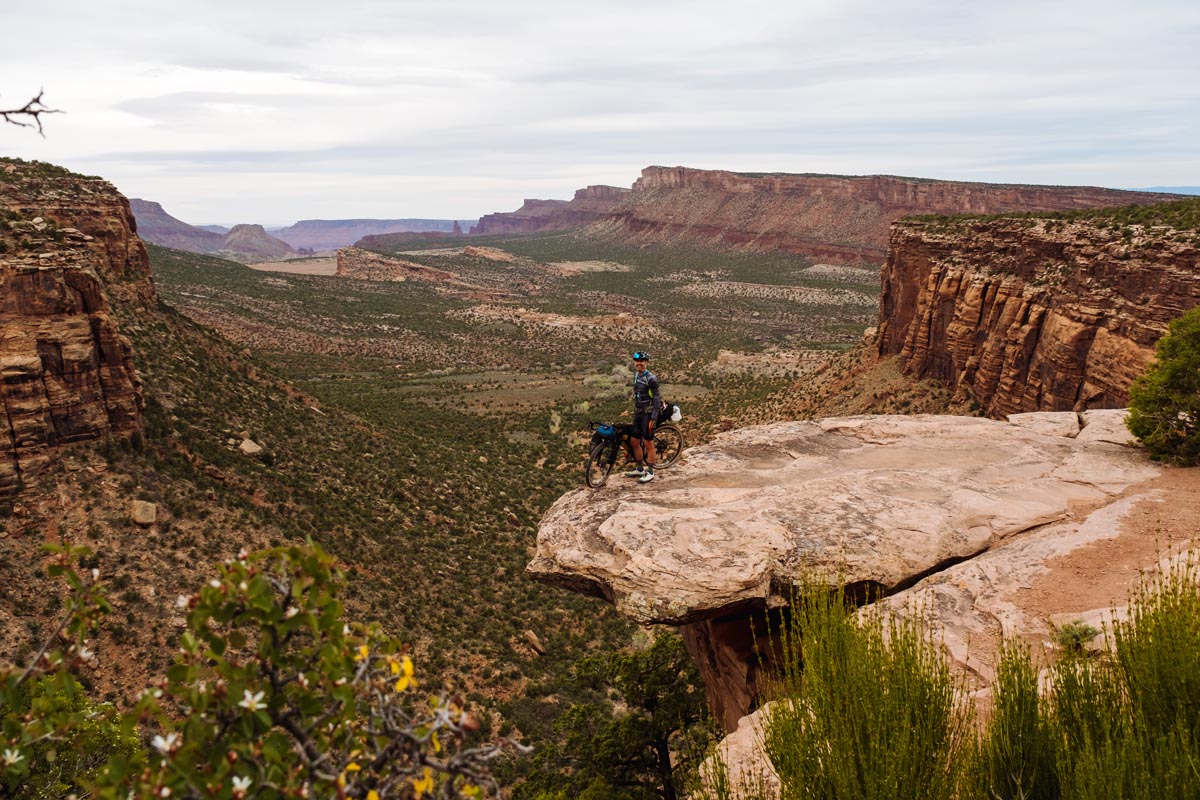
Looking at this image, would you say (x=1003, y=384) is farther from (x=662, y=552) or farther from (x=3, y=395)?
(x=3, y=395)

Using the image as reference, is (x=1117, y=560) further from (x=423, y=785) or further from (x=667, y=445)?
(x=423, y=785)

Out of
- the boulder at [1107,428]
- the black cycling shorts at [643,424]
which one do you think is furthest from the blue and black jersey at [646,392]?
the boulder at [1107,428]

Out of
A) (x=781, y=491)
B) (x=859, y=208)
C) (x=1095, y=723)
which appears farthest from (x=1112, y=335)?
(x=859, y=208)

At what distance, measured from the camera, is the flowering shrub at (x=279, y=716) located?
296 cm

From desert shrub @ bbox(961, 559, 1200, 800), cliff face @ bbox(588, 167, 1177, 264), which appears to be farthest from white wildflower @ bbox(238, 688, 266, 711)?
cliff face @ bbox(588, 167, 1177, 264)

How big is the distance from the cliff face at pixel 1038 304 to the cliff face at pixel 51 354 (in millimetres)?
34343

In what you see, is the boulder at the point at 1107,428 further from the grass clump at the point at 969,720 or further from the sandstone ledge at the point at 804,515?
the grass clump at the point at 969,720

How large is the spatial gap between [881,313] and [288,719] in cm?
4497

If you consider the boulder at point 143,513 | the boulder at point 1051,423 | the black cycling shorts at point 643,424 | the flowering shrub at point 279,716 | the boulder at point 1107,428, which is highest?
the flowering shrub at point 279,716

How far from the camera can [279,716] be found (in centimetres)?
328

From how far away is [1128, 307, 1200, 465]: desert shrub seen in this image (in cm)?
1300

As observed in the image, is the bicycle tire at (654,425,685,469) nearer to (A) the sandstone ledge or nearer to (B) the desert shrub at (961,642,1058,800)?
(A) the sandstone ledge

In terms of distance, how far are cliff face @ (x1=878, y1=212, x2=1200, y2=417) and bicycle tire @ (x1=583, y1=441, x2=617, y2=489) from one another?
64.3 ft

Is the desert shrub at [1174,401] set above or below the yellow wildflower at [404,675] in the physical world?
below
